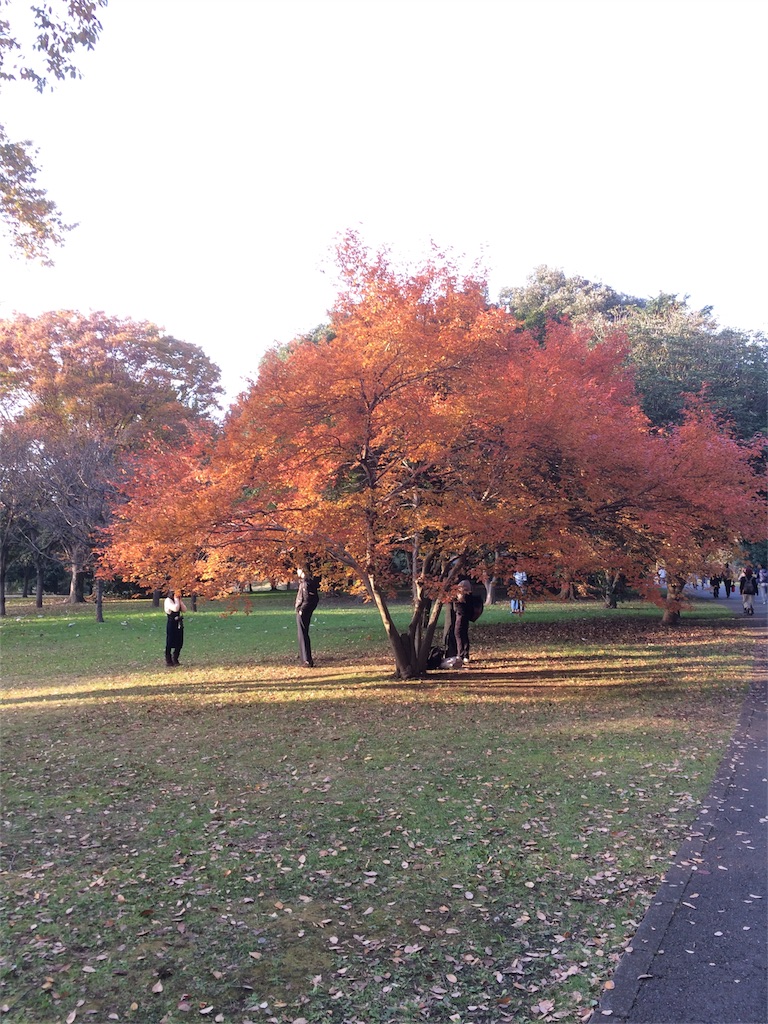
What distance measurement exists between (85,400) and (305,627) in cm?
2037

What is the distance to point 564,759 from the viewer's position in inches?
297

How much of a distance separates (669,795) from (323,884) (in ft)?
10.7

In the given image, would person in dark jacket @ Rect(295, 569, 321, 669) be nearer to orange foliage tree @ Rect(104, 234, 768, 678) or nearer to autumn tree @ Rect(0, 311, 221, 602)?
orange foliage tree @ Rect(104, 234, 768, 678)

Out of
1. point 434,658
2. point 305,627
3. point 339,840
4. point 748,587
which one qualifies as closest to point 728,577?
point 748,587

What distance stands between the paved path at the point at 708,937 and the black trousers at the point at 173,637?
10486mm

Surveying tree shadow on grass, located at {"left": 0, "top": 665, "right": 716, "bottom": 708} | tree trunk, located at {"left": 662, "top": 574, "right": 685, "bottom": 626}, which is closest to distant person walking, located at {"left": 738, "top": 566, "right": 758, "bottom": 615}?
tree trunk, located at {"left": 662, "top": 574, "right": 685, "bottom": 626}

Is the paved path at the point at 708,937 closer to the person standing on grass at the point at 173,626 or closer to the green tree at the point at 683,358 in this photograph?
the person standing on grass at the point at 173,626

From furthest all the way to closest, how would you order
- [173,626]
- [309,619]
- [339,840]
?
1. [173,626]
2. [309,619]
3. [339,840]

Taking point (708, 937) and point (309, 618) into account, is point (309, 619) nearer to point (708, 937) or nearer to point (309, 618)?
point (309, 618)

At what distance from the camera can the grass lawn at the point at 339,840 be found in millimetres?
3451

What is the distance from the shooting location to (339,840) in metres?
5.34

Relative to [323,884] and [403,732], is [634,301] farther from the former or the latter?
[323,884]

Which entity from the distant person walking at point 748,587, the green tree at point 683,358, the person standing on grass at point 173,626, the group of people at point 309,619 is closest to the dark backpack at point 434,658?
the group of people at point 309,619

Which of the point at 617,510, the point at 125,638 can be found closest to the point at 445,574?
the point at 617,510
